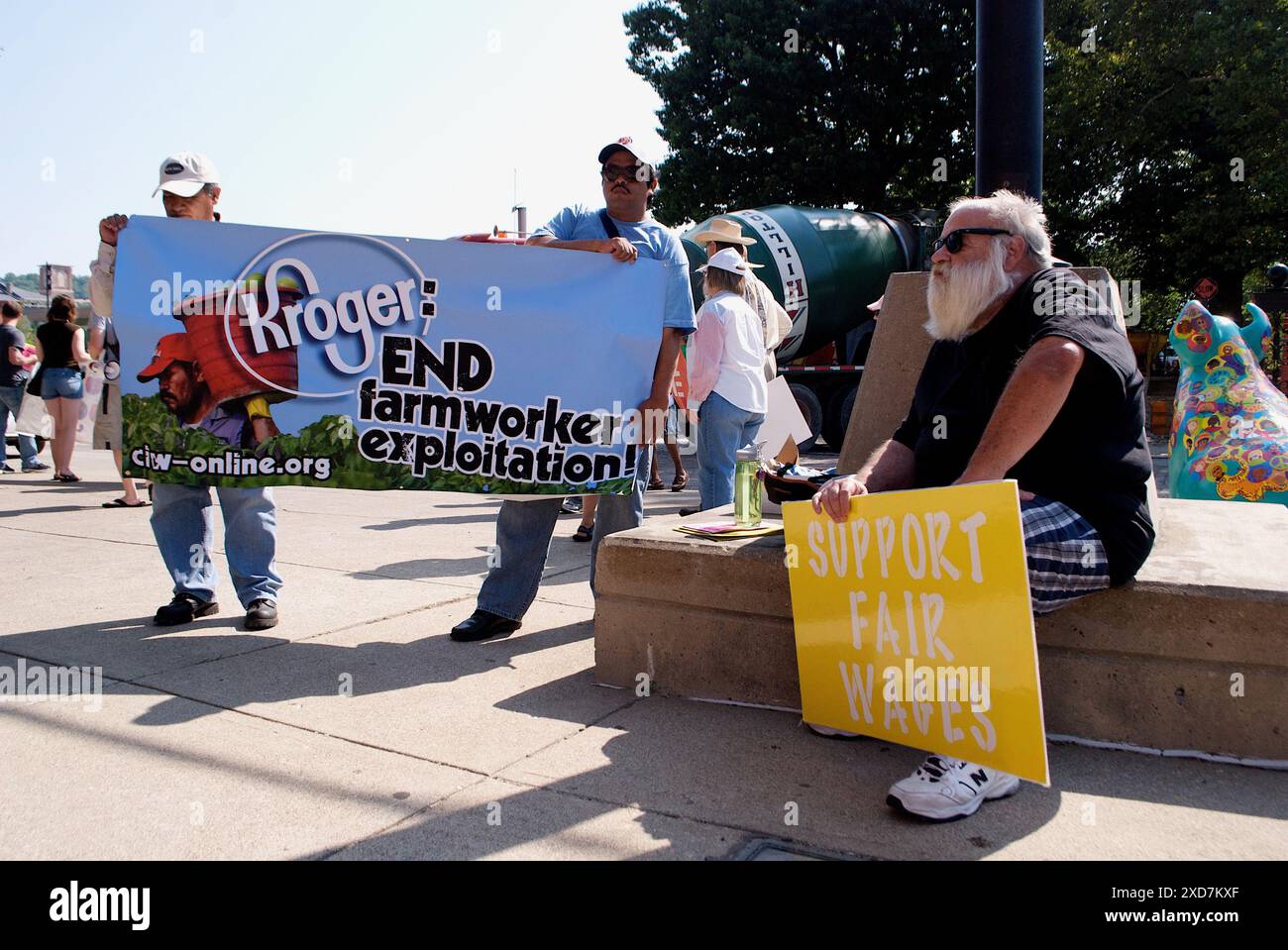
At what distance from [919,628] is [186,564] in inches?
131

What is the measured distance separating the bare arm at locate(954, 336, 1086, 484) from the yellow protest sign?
0.16 m

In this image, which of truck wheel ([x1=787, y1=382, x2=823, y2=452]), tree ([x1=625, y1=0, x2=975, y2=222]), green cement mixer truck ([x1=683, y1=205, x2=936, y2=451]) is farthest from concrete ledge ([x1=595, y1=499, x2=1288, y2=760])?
tree ([x1=625, y1=0, x2=975, y2=222])

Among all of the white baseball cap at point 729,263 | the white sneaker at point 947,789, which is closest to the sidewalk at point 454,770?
the white sneaker at point 947,789

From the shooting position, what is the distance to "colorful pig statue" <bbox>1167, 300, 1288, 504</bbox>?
16.6ft

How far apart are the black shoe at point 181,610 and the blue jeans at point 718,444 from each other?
8.00ft

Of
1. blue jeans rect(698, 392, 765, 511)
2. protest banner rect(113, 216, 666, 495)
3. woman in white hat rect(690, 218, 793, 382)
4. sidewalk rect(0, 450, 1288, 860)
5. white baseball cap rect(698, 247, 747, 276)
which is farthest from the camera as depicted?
woman in white hat rect(690, 218, 793, 382)

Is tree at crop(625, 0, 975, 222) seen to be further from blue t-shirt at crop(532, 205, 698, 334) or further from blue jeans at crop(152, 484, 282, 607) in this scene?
blue jeans at crop(152, 484, 282, 607)

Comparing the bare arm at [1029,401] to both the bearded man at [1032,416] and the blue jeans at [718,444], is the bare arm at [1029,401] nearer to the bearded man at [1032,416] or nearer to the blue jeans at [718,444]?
the bearded man at [1032,416]

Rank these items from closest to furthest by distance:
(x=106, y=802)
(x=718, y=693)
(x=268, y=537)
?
(x=106, y=802) → (x=718, y=693) → (x=268, y=537)

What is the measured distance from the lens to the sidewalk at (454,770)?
2648 mm

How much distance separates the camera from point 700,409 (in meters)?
5.73

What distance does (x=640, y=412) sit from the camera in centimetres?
457

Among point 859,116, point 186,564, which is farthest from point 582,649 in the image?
point 859,116
